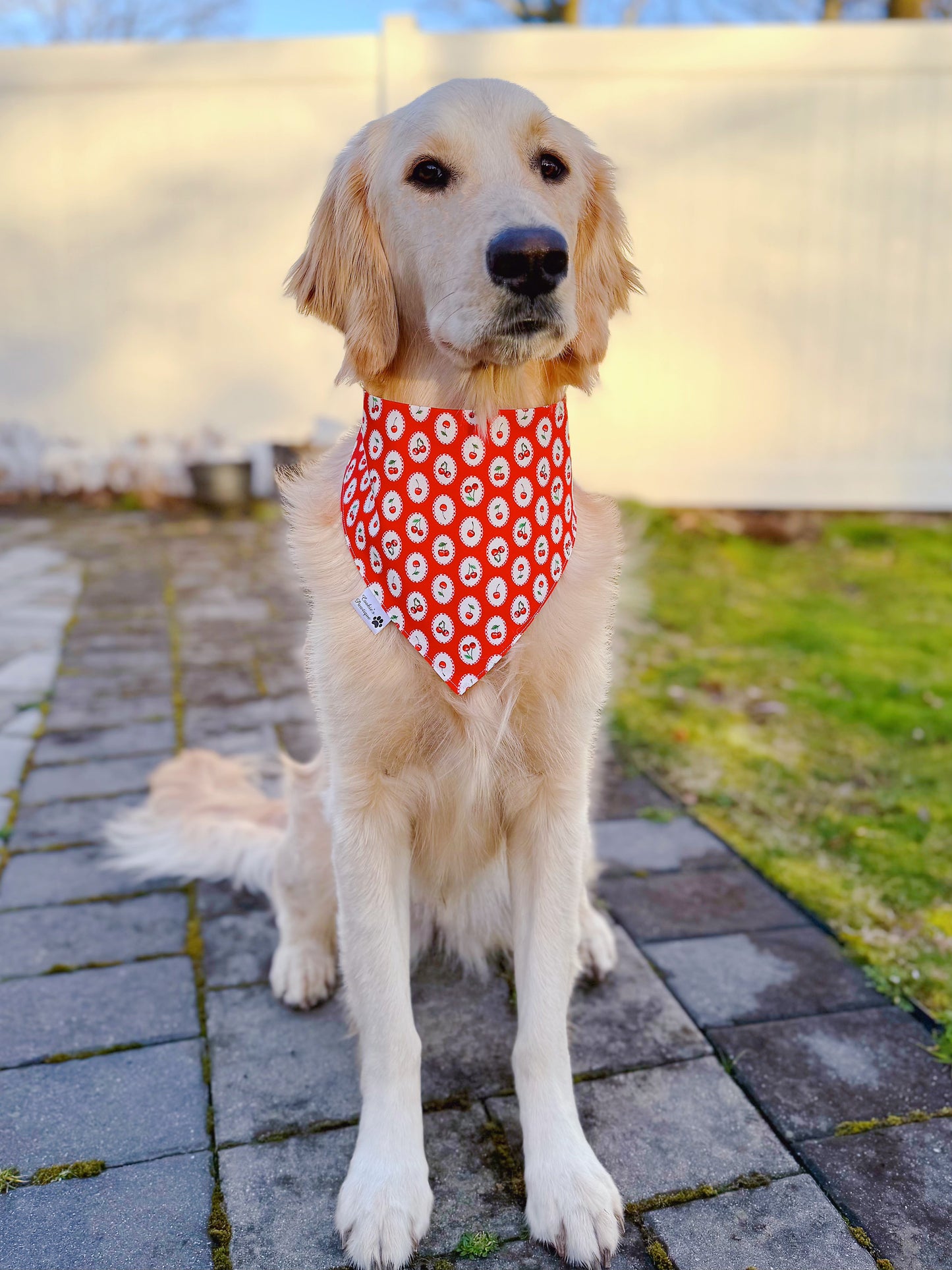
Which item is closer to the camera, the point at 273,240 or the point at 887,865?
the point at 887,865

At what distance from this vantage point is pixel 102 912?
2.54m

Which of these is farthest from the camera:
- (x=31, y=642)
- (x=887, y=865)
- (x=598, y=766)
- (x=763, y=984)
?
(x=31, y=642)

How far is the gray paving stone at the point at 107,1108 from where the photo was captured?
5.87 feet

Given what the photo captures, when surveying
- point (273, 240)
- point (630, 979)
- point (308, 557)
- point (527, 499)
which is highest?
point (273, 240)

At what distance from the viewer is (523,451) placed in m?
1.82

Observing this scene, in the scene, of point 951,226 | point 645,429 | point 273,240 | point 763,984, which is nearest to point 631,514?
point 645,429

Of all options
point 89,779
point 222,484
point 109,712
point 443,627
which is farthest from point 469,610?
point 222,484

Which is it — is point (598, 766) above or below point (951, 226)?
below

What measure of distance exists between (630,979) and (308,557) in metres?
1.20

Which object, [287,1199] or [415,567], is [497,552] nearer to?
[415,567]

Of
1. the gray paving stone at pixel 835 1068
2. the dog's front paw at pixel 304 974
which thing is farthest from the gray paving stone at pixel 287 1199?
the gray paving stone at pixel 835 1068

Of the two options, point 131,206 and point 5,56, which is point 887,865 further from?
point 5,56

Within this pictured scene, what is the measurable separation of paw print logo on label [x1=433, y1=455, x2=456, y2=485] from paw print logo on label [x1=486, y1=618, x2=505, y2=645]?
257mm

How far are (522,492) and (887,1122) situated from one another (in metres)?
1.32
